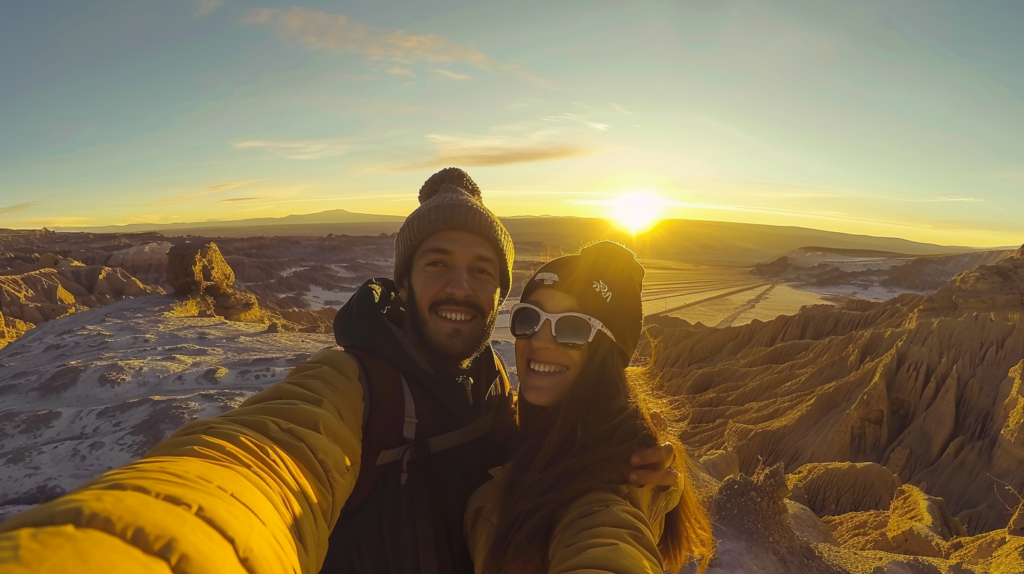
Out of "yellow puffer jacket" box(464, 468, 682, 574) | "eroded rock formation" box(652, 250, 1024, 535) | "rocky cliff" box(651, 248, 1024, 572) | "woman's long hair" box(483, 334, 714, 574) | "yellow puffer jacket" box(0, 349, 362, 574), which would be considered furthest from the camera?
"eroded rock formation" box(652, 250, 1024, 535)

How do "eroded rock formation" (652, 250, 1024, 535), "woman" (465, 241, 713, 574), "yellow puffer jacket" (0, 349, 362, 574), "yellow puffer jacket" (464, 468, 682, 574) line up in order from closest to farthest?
"yellow puffer jacket" (0, 349, 362, 574), "yellow puffer jacket" (464, 468, 682, 574), "woman" (465, 241, 713, 574), "eroded rock formation" (652, 250, 1024, 535)

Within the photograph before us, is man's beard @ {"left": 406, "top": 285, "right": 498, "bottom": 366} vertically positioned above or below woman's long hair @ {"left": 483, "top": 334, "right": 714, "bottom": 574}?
above

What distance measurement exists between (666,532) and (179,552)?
1779 mm

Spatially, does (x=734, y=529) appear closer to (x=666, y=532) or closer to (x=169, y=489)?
(x=666, y=532)

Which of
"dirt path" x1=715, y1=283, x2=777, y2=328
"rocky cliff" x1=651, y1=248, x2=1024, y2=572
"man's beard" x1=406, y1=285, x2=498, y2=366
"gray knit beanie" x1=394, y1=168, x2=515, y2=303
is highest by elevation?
"gray knit beanie" x1=394, y1=168, x2=515, y2=303

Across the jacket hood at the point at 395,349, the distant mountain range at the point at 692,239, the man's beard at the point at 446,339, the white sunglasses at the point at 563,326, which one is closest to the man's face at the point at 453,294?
the man's beard at the point at 446,339

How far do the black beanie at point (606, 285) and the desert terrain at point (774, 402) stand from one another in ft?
1.86

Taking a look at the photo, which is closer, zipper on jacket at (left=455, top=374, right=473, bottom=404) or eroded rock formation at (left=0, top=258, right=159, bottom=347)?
zipper on jacket at (left=455, top=374, right=473, bottom=404)

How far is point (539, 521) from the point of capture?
1658 mm

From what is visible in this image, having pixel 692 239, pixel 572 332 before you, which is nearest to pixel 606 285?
pixel 572 332

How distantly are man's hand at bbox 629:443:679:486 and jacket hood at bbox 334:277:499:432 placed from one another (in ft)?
2.75

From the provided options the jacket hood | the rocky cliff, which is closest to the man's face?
the jacket hood

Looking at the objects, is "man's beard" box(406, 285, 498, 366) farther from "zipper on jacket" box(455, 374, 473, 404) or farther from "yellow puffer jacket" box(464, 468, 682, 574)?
"yellow puffer jacket" box(464, 468, 682, 574)

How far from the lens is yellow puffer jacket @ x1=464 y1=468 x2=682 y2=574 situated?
133 cm
